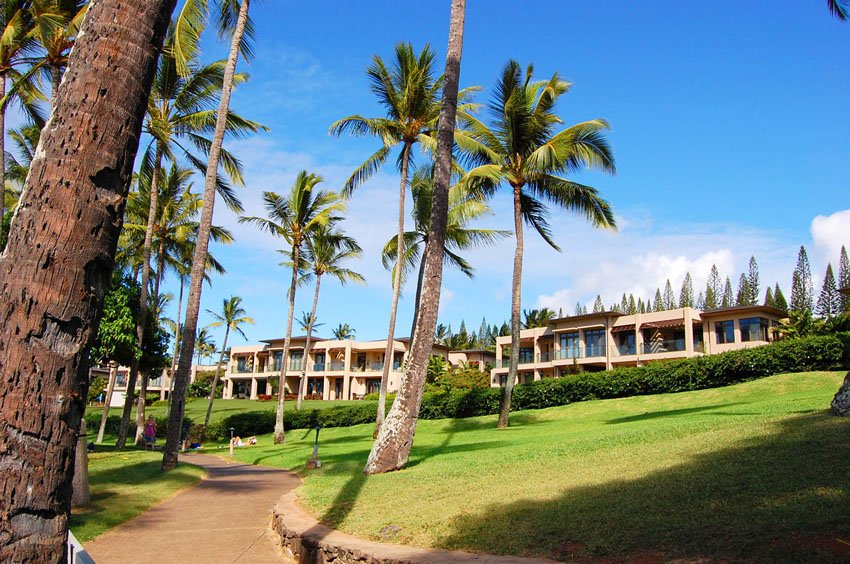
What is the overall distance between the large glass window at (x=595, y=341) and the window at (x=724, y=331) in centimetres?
821

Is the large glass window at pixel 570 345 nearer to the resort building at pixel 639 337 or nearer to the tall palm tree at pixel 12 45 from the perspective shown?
the resort building at pixel 639 337

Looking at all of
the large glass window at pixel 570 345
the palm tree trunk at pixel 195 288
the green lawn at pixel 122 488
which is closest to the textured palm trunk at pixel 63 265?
the green lawn at pixel 122 488

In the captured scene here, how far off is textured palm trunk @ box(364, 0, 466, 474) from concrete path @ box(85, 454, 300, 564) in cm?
237

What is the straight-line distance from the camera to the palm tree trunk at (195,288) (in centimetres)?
1609

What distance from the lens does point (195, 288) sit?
16.9 metres

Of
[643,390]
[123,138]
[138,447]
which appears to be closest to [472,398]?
[643,390]

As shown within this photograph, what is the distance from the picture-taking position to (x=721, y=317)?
150 feet

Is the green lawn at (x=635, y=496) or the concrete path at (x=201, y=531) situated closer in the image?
the green lawn at (x=635, y=496)

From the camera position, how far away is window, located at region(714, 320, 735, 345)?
147ft

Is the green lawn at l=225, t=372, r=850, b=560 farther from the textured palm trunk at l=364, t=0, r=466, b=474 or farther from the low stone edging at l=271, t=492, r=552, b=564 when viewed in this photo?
the textured palm trunk at l=364, t=0, r=466, b=474

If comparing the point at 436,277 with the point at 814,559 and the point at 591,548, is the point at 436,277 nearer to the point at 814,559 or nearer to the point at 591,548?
the point at 591,548

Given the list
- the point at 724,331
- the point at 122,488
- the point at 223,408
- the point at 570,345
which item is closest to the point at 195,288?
the point at 122,488

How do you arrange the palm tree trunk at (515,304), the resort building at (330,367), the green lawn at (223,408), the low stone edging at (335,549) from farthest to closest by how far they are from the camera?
the resort building at (330,367) → the green lawn at (223,408) → the palm tree trunk at (515,304) → the low stone edging at (335,549)

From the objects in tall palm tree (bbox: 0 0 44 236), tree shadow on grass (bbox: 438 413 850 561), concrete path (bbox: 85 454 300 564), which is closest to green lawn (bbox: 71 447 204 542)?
concrete path (bbox: 85 454 300 564)
